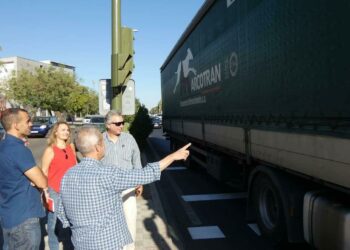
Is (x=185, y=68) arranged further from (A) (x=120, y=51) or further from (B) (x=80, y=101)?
(B) (x=80, y=101)

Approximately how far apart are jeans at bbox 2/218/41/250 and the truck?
2.60 meters

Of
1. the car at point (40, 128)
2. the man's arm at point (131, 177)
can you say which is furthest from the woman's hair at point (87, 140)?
the car at point (40, 128)

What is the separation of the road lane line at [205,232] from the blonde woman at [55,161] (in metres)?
2.17

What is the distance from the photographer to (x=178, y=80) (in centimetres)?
1402

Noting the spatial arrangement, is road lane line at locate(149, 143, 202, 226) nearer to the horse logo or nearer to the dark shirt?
the horse logo

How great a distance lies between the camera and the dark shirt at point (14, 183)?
12.0 ft

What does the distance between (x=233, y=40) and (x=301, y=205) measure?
3264 mm

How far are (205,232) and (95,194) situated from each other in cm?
398

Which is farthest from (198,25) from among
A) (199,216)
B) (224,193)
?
(199,216)

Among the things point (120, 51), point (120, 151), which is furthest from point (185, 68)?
point (120, 151)

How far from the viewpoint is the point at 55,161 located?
486cm

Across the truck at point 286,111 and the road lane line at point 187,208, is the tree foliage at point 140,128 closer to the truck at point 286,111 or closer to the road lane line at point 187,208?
the road lane line at point 187,208

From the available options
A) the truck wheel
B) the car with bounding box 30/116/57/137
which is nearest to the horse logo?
the truck wheel

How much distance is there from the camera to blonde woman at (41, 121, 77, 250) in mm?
4848
